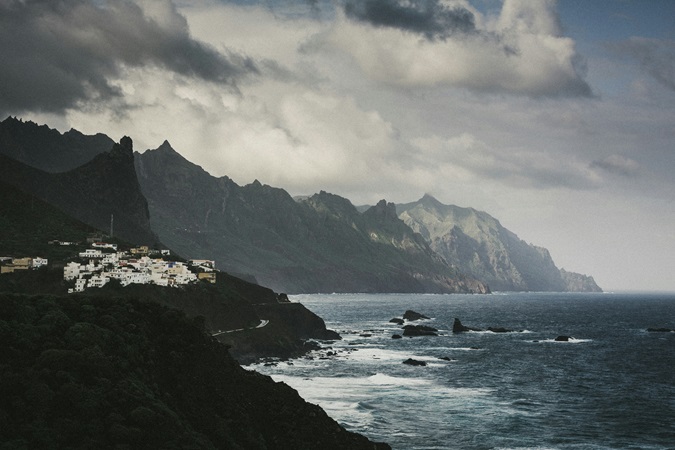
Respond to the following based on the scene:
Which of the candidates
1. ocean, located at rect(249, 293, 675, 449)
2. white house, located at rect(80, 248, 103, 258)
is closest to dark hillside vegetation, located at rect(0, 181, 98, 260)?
white house, located at rect(80, 248, 103, 258)

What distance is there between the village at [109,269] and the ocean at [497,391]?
137 ft

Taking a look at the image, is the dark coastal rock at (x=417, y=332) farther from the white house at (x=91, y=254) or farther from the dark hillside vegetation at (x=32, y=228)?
the dark hillside vegetation at (x=32, y=228)

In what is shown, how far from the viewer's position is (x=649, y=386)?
90750 mm

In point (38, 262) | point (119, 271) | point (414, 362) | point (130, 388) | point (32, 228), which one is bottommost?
point (414, 362)

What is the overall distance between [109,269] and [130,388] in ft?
358

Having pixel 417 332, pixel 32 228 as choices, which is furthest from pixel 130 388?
pixel 32 228

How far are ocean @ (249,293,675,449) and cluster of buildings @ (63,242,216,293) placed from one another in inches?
1610

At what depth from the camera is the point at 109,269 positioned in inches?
5335

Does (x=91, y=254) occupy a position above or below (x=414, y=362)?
above

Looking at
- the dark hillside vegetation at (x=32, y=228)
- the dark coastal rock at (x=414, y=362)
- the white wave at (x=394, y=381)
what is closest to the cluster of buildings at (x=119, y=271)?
the dark hillside vegetation at (x=32, y=228)

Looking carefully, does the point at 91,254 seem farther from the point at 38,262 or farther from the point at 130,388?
the point at 130,388

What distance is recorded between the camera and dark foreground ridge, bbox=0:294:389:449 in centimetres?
3036

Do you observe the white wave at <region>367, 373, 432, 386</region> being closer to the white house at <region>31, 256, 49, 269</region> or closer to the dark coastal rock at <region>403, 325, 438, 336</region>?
the dark coastal rock at <region>403, 325, 438, 336</region>

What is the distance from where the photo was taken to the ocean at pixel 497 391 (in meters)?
60.5
